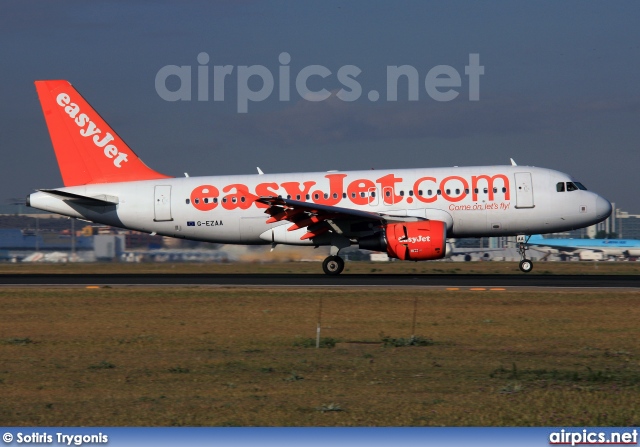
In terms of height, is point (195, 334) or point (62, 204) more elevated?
point (62, 204)

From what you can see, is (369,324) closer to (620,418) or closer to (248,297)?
(248,297)

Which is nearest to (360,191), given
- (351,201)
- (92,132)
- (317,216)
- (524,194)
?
(351,201)

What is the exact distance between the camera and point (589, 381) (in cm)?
1414

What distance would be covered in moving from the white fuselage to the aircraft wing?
2.70 ft

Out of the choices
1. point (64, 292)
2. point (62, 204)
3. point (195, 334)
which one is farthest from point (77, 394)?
point (62, 204)

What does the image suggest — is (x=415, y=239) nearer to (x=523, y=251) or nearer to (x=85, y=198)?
(x=523, y=251)

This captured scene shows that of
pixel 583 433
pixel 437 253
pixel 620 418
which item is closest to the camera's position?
pixel 583 433

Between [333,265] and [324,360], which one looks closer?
[324,360]

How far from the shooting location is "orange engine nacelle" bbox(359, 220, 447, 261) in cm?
3462

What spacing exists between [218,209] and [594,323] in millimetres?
21060

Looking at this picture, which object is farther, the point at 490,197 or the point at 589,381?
the point at 490,197

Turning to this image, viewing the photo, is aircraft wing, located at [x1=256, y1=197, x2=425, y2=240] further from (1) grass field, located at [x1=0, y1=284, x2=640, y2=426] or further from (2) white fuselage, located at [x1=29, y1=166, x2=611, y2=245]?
(1) grass field, located at [x1=0, y1=284, x2=640, y2=426]

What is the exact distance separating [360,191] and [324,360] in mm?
21770

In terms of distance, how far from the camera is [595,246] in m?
113
